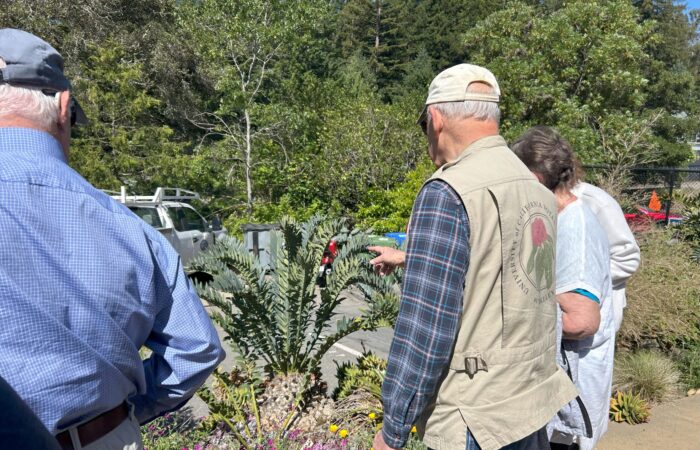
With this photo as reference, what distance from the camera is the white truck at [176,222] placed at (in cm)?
1036

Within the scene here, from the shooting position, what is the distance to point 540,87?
14.0 m

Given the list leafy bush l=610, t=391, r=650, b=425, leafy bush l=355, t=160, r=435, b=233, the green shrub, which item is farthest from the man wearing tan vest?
leafy bush l=355, t=160, r=435, b=233

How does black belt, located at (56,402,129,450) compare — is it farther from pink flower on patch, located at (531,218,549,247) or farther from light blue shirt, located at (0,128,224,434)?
pink flower on patch, located at (531,218,549,247)

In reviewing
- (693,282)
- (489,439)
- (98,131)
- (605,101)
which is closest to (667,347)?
(693,282)

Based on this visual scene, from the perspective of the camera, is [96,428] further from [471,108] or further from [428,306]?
[471,108]

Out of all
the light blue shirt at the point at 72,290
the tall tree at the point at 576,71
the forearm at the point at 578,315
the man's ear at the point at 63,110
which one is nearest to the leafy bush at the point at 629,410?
the forearm at the point at 578,315

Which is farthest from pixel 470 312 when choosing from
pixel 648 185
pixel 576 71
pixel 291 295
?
pixel 576 71

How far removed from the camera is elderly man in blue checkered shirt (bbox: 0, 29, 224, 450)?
54.2 inches

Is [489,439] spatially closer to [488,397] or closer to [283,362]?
[488,397]

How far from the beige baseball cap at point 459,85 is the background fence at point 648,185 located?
551cm

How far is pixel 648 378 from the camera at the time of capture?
530 cm

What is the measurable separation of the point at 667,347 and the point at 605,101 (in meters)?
10.4

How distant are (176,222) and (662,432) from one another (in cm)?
893

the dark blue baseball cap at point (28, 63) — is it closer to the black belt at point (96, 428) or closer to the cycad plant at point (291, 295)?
the black belt at point (96, 428)
